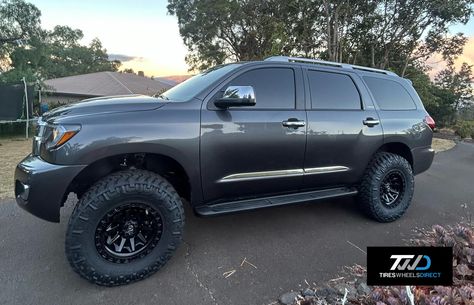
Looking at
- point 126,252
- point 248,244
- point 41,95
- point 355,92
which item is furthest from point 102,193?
point 41,95

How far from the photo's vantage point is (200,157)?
275cm

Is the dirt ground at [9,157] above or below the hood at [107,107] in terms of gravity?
below

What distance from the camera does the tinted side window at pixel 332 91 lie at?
11.2 ft

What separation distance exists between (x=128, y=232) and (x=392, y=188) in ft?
10.8

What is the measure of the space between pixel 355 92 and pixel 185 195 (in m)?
2.35

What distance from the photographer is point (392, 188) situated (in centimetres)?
402

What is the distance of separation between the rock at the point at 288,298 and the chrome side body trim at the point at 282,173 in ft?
3.54

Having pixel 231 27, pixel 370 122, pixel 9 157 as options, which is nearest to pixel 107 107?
pixel 370 122

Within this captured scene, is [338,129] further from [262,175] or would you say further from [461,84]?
[461,84]

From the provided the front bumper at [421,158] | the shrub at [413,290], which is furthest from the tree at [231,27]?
the shrub at [413,290]

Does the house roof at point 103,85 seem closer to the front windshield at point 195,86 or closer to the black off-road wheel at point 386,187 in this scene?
the front windshield at point 195,86

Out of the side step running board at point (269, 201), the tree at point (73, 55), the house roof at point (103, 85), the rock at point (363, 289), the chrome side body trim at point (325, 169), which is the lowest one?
the rock at point (363, 289)

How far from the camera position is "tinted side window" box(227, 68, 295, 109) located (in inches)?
122

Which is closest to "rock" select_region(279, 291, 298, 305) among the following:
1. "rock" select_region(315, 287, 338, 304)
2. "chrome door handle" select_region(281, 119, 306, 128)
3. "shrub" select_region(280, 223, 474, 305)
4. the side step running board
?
"shrub" select_region(280, 223, 474, 305)
